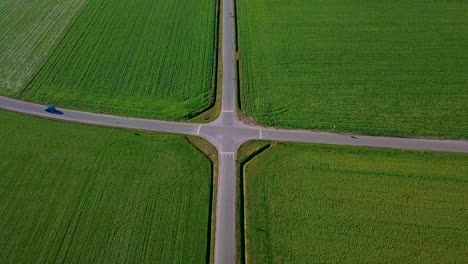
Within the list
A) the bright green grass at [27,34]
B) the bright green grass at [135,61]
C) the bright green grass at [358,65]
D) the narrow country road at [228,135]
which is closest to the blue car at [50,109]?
the narrow country road at [228,135]

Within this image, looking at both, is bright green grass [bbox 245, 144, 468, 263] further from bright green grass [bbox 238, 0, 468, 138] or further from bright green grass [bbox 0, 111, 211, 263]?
bright green grass [bbox 0, 111, 211, 263]

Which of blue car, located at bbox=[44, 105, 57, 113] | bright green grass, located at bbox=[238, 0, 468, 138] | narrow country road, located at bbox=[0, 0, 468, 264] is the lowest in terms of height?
narrow country road, located at bbox=[0, 0, 468, 264]

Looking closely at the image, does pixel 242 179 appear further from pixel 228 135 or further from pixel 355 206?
pixel 355 206

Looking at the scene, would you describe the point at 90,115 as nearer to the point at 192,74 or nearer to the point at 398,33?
the point at 192,74

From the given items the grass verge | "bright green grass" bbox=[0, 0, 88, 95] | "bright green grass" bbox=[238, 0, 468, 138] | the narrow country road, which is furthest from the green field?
the grass verge

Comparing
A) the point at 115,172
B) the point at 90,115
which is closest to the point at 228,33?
the point at 90,115
